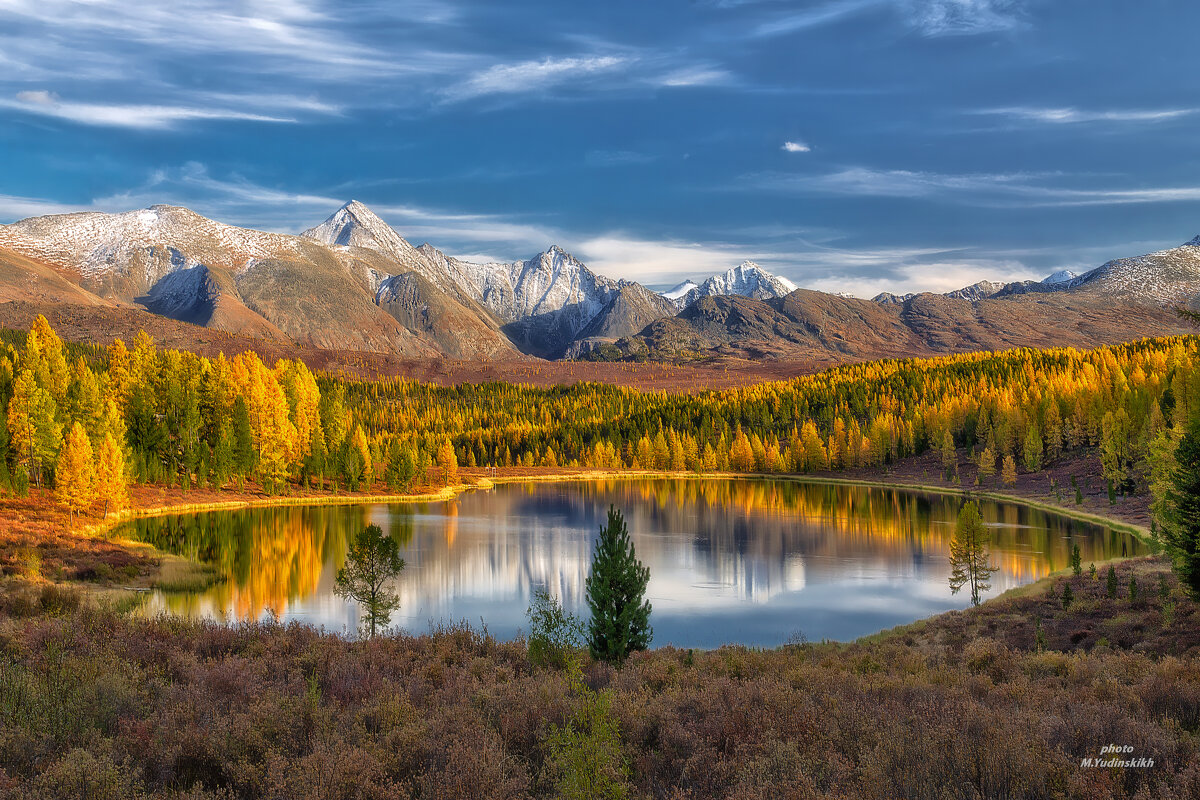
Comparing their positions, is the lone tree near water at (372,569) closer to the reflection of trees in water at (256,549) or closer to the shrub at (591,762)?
the reflection of trees in water at (256,549)

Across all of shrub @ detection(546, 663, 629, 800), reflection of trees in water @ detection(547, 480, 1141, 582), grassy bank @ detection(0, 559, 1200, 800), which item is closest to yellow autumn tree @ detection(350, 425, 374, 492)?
reflection of trees in water @ detection(547, 480, 1141, 582)

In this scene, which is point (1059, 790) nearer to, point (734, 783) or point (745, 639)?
point (734, 783)

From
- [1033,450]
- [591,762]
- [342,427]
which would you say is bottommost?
[591,762]

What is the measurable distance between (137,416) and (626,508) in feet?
200

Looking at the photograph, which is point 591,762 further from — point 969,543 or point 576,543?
point 576,543

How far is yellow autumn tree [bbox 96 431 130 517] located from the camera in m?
59.9

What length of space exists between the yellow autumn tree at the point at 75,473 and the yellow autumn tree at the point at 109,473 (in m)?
1.75

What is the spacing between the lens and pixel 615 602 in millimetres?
22891

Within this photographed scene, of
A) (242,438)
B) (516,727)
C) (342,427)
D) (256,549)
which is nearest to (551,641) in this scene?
(516,727)

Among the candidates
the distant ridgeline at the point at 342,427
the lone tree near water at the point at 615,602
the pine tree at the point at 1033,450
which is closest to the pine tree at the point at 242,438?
the distant ridgeline at the point at 342,427

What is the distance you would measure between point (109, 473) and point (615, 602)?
5586cm

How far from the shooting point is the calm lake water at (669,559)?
39.9 meters

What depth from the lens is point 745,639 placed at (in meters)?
35.9

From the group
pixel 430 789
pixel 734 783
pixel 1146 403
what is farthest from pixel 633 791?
pixel 1146 403
